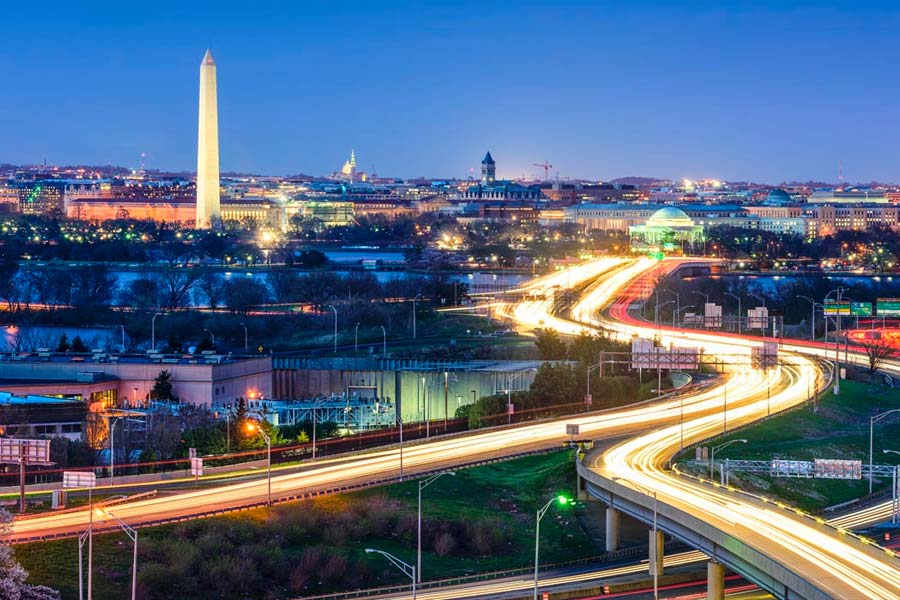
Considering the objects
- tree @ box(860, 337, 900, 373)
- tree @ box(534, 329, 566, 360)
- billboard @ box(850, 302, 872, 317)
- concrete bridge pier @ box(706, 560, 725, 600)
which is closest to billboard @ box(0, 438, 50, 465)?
concrete bridge pier @ box(706, 560, 725, 600)

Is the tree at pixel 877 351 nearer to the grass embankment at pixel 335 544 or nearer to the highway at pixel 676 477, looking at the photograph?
the highway at pixel 676 477

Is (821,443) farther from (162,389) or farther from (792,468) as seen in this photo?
(162,389)

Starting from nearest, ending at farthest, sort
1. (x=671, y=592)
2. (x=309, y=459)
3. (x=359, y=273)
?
(x=671, y=592) < (x=309, y=459) < (x=359, y=273)

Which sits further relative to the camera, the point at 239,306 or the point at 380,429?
the point at 239,306

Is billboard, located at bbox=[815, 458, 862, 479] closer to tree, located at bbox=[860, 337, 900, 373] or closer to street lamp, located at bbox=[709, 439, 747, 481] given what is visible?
street lamp, located at bbox=[709, 439, 747, 481]

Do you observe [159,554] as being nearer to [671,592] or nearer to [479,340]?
[671,592]

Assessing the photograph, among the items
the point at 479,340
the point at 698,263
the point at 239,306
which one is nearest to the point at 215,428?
the point at 479,340

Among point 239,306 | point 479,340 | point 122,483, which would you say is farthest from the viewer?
point 239,306

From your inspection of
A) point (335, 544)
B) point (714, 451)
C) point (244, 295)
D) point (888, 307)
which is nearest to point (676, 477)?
point (714, 451)


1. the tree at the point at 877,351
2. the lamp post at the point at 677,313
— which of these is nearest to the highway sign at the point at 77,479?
the tree at the point at 877,351
